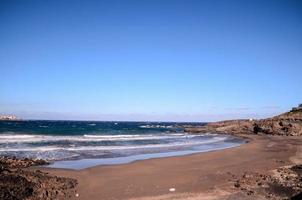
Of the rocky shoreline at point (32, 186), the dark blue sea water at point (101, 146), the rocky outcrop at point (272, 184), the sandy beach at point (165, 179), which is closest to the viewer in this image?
the rocky shoreline at point (32, 186)

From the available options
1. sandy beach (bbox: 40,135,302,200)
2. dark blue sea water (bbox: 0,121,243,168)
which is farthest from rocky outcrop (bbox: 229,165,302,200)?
dark blue sea water (bbox: 0,121,243,168)

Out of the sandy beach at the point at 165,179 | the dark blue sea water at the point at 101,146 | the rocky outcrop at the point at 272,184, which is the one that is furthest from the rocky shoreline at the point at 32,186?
the dark blue sea water at the point at 101,146

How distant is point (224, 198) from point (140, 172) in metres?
5.92

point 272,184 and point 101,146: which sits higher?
point 101,146

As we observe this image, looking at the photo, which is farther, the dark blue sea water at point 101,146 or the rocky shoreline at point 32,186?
the dark blue sea water at point 101,146

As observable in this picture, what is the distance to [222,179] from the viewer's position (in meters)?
14.5

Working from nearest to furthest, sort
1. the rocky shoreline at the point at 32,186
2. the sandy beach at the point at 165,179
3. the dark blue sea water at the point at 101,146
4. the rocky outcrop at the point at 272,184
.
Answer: the rocky shoreline at the point at 32,186 < the rocky outcrop at the point at 272,184 < the sandy beach at the point at 165,179 < the dark blue sea water at the point at 101,146

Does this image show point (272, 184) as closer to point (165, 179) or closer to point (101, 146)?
point (165, 179)

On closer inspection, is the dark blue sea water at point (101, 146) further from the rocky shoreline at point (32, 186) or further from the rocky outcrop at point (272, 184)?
the rocky outcrop at point (272, 184)

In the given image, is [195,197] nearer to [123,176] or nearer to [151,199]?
[151,199]

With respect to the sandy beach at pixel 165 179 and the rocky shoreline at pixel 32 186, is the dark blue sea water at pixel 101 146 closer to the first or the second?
the sandy beach at pixel 165 179

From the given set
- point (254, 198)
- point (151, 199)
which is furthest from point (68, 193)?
point (254, 198)

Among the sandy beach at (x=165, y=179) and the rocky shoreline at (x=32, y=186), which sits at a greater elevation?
the rocky shoreline at (x=32, y=186)

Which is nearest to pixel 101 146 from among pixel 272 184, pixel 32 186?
pixel 32 186
